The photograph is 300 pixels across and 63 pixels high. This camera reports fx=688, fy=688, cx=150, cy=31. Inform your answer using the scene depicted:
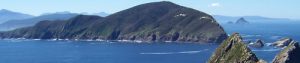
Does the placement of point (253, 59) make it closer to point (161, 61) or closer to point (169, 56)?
point (161, 61)

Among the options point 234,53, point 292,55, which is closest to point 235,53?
point 234,53

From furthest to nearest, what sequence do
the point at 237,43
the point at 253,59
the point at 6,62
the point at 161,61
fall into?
the point at 6,62
the point at 161,61
the point at 237,43
the point at 253,59

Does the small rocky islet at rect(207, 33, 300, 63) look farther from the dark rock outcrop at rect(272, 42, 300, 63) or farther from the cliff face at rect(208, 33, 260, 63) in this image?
the dark rock outcrop at rect(272, 42, 300, 63)

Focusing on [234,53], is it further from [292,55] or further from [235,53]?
[292,55]

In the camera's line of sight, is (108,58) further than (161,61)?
Yes

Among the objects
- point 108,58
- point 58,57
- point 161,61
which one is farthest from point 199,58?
point 58,57

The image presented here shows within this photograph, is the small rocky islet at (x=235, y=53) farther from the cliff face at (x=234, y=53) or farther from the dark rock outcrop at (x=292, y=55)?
the dark rock outcrop at (x=292, y=55)

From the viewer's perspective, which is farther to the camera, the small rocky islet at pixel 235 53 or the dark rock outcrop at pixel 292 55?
the dark rock outcrop at pixel 292 55

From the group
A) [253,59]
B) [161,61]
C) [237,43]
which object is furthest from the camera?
[161,61]

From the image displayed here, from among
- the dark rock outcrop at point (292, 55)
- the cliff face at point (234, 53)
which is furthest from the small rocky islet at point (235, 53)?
the dark rock outcrop at point (292, 55)
